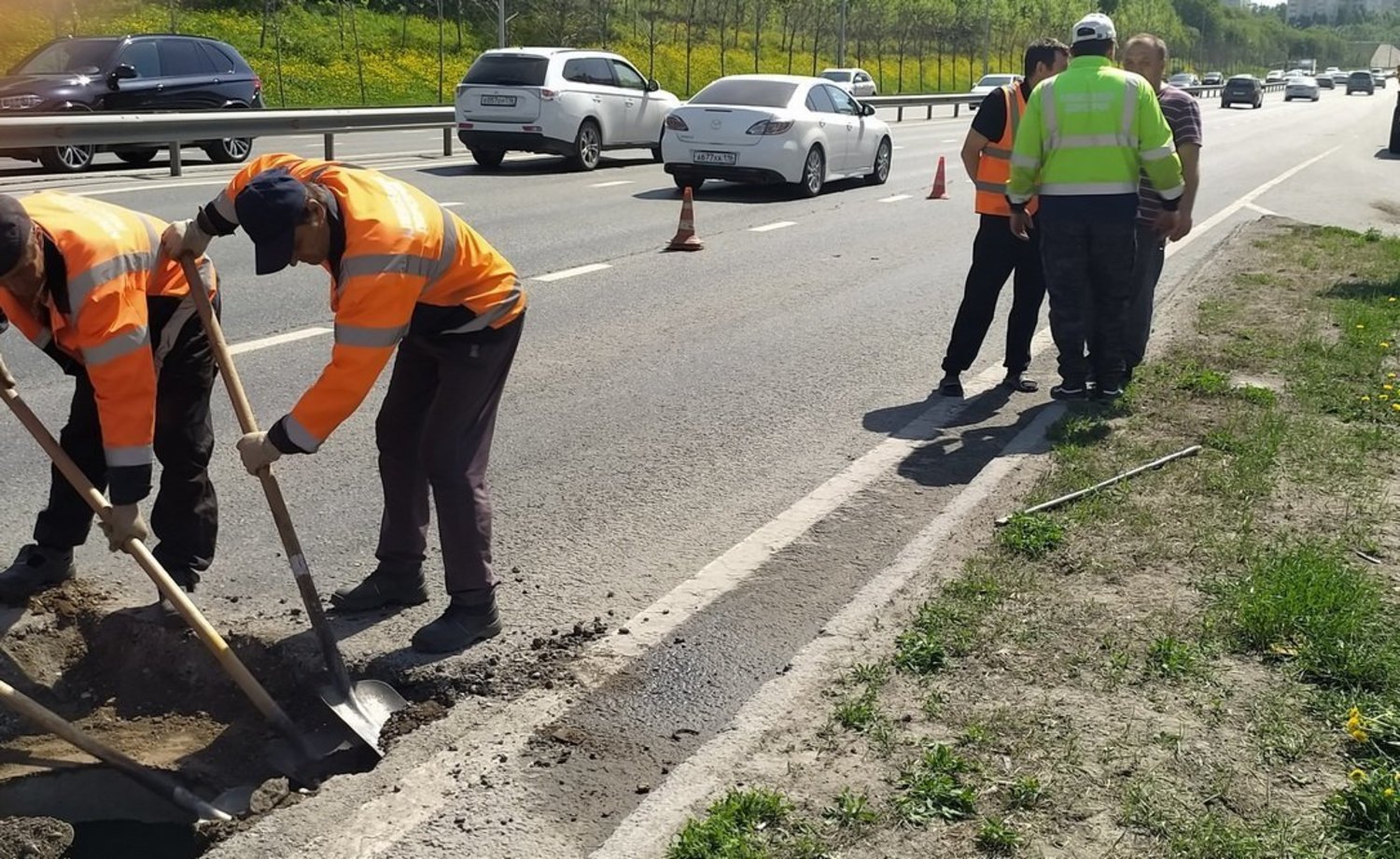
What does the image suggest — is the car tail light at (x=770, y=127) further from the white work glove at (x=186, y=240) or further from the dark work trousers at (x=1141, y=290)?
the white work glove at (x=186, y=240)

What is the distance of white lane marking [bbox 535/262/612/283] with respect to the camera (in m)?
10.8

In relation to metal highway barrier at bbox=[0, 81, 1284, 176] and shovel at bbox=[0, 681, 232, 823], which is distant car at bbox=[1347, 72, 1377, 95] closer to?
metal highway barrier at bbox=[0, 81, 1284, 176]

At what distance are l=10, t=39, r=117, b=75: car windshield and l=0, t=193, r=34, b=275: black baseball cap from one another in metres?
15.8

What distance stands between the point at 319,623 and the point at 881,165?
16742 millimetres

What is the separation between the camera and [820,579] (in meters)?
4.91

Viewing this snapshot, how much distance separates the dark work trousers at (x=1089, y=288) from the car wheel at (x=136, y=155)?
14.4m

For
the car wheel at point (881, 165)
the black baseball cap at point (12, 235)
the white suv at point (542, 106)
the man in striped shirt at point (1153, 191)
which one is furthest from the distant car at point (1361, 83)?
the black baseball cap at point (12, 235)

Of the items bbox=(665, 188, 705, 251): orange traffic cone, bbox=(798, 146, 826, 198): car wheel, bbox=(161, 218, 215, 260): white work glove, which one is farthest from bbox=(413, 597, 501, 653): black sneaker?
bbox=(798, 146, 826, 198): car wheel

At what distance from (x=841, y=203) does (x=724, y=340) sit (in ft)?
28.2

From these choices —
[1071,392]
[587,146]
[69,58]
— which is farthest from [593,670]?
[69,58]

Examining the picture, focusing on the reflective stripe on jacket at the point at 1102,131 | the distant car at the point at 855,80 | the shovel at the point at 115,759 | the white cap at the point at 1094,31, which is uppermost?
the distant car at the point at 855,80

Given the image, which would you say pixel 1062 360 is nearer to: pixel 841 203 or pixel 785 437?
pixel 785 437

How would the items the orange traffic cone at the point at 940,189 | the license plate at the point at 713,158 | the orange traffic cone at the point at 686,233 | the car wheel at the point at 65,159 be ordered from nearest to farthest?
the orange traffic cone at the point at 686,233 < the car wheel at the point at 65,159 < the license plate at the point at 713,158 < the orange traffic cone at the point at 940,189

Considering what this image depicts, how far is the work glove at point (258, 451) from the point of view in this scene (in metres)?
3.74
